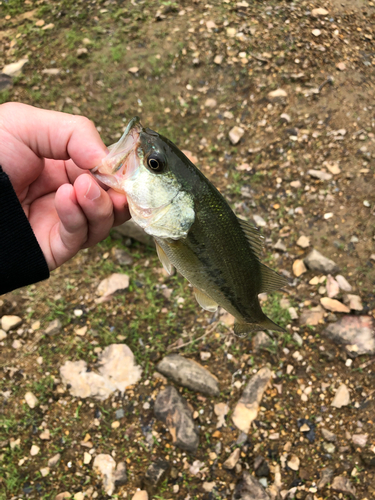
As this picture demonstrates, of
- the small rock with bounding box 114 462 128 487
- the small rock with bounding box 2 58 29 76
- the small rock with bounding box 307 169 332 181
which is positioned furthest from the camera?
the small rock with bounding box 2 58 29 76

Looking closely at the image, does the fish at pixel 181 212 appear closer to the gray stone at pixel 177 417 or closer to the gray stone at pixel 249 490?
the gray stone at pixel 177 417

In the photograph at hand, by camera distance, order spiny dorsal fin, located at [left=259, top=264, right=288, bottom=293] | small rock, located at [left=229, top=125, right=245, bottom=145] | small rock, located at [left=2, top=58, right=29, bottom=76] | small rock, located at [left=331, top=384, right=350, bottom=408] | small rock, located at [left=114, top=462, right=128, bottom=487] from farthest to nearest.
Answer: small rock, located at [left=2, top=58, right=29, bottom=76]
small rock, located at [left=229, top=125, right=245, bottom=145]
small rock, located at [left=331, top=384, right=350, bottom=408]
small rock, located at [left=114, top=462, right=128, bottom=487]
spiny dorsal fin, located at [left=259, top=264, right=288, bottom=293]

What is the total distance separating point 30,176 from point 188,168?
1135 millimetres

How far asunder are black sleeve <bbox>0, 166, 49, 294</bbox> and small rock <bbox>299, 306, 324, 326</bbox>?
2498mm

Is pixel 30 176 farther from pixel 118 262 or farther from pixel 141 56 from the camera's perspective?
pixel 141 56

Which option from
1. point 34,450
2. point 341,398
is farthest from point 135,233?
point 341,398

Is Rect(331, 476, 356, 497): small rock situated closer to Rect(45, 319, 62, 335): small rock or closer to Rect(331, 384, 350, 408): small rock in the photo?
Rect(331, 384, 350, 408): small rock

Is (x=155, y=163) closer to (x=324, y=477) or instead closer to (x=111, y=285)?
(x=111, y=285)

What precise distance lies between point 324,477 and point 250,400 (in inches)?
32.6

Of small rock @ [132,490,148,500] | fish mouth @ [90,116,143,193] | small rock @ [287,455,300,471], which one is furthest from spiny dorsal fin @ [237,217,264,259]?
small rock @ [132,490,148,500]

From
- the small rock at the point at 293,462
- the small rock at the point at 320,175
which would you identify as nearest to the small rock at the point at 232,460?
the small rock at the point at 293,462

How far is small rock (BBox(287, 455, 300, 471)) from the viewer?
3363mm

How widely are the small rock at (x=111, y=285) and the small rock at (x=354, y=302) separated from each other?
7.29 ft

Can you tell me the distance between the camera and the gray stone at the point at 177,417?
344cm
